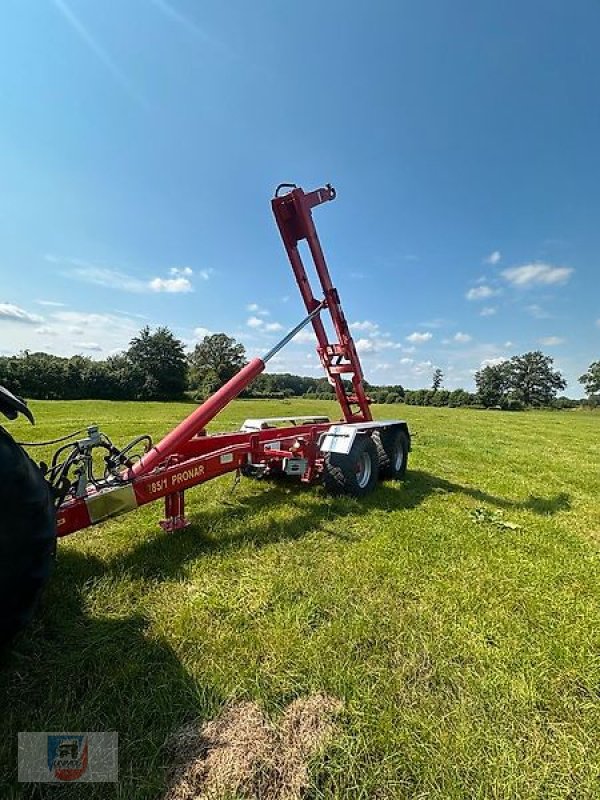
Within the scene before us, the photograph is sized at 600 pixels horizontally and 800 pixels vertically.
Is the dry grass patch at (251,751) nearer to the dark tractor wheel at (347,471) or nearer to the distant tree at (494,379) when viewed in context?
the dark tractor wheel at (347,471)

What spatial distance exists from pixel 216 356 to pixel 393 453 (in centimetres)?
6953

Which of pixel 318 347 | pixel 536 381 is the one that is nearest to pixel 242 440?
pixel 318 347

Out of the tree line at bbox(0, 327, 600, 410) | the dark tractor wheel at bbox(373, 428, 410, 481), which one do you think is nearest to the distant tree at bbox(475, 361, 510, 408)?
the tree line at bbox(0, 327, 600, 410)

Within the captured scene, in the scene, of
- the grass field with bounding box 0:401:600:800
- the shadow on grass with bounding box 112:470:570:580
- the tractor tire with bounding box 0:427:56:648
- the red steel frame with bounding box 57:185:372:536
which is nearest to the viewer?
the grass field with bounding box 0:401:600:800

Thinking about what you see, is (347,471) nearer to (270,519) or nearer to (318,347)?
(270,519)

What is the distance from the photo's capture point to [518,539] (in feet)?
14.5

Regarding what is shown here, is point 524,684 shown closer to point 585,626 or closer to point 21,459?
point 585,626

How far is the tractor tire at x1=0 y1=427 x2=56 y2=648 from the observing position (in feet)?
6.47

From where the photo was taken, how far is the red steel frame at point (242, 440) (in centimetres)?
342

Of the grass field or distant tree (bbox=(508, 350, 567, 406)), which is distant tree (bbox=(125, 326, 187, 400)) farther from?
distant tree (bbox=(508, 350, 567, 406))

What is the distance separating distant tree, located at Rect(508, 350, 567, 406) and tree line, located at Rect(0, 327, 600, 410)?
0.61 ft

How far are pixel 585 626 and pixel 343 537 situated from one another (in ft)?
6.93

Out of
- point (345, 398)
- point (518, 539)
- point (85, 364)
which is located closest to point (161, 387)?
point (85, 364)

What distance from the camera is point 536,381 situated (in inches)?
3462
